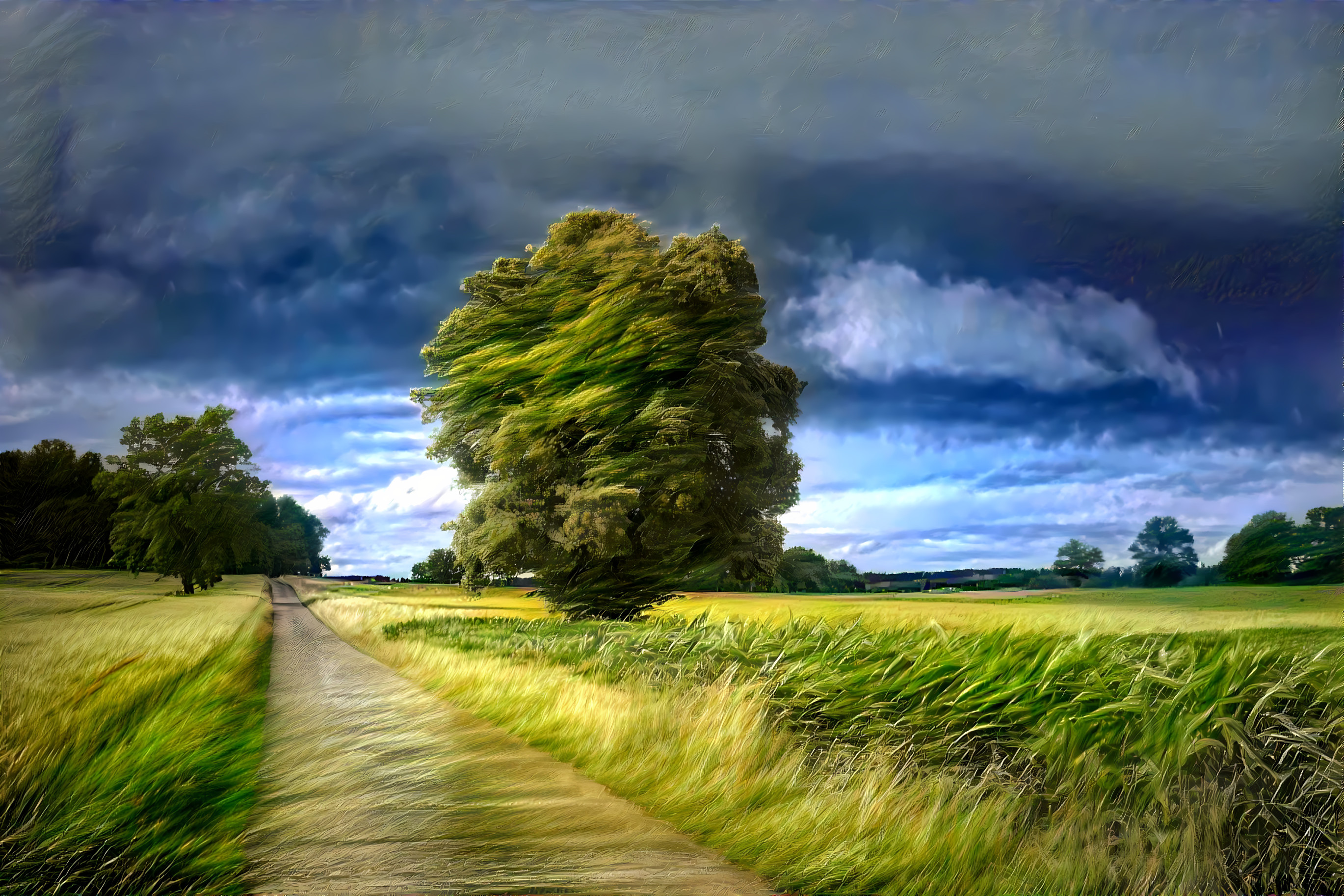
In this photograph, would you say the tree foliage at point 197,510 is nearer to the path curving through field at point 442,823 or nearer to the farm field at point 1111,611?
the path curving through field at point 442,823

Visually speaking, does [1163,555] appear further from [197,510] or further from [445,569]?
[445,569]

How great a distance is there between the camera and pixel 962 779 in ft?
12.6

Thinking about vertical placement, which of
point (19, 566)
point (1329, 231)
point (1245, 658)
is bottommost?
point (1245, 658)

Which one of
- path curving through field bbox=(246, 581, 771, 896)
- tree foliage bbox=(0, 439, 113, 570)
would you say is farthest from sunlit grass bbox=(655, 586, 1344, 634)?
tree foliage bbox=(0, 439, 113, 570)

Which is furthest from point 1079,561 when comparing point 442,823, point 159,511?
point 159,511

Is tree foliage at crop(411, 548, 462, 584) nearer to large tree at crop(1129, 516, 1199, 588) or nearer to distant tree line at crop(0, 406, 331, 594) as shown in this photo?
distant tree line at crop(0, 406, 331, 594)

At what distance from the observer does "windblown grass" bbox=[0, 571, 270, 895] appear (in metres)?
2.74

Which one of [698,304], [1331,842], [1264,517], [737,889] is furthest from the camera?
[698,304]

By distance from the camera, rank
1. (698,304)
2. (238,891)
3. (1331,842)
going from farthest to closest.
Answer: (698,304) → (1331,842) → (238,891)

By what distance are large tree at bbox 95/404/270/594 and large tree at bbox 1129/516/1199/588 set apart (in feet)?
19.5

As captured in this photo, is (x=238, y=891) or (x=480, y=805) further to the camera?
(x=480, y=805)

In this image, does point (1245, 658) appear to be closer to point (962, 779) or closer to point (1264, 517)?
point (1264, 517)

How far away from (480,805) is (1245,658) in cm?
425

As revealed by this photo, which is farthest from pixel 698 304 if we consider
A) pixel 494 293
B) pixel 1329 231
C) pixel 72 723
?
pixel 72 723
